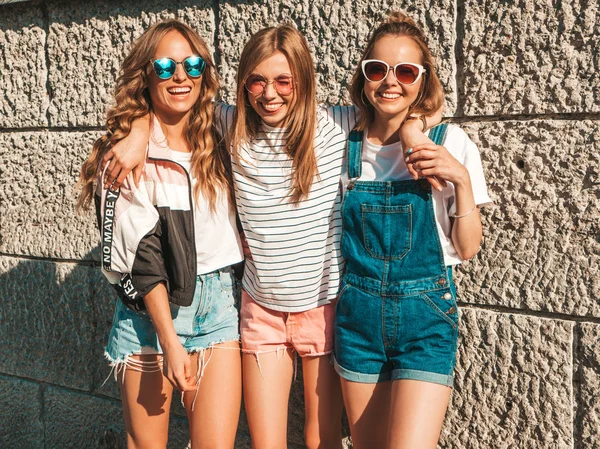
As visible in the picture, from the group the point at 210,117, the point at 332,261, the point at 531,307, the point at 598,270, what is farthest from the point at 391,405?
the point at 210,117

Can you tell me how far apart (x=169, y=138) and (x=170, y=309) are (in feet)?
2.22

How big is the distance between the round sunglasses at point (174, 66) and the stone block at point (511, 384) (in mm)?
1492

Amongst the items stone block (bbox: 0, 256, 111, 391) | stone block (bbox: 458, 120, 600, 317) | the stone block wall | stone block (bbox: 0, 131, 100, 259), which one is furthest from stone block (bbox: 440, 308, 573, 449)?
stone block (bbox: 0, 131, 100, 259)

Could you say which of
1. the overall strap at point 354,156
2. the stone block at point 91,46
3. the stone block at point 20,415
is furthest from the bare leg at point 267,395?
the stone block at point 20,415

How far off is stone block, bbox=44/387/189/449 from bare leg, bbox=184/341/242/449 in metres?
1.08

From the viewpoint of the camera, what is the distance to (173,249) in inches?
102

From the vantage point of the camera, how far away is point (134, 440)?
2.78 meters

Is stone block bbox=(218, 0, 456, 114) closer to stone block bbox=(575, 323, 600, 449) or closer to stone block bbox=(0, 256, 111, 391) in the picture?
stone block bbox=(575, 323, 600, 449)

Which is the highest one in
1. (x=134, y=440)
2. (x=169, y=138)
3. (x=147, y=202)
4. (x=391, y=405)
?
(x=169, y=138)

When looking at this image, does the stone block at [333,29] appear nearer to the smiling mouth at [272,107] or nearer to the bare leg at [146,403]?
the smiling mouth at [272,107]

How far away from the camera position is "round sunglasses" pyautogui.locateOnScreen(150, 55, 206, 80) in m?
2.65

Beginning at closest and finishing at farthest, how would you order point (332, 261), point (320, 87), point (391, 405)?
point (391, 405), point (332, 261), point (320, 87)

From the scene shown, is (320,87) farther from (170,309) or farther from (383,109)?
(170,309)

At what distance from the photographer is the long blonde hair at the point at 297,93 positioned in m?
2.59
